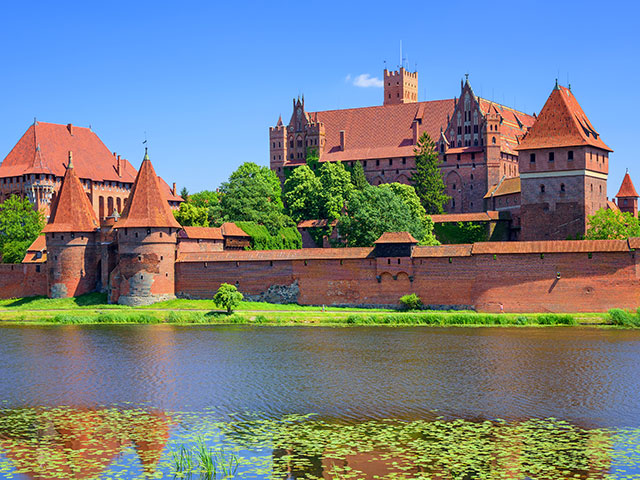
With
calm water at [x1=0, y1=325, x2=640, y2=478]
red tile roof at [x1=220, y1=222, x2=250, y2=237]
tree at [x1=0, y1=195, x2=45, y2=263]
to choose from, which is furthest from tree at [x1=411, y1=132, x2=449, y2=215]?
calm water at [x1=0, y1=325, x2=640, y2=478]

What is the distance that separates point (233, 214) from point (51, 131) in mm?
18123

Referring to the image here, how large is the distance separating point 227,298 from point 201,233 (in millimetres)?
9708

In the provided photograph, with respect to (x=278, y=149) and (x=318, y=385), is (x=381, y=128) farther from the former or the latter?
(x=318, y=385)

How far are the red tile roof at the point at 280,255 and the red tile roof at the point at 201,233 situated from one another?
211 cm

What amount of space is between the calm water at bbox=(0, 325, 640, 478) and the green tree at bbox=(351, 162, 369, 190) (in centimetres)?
3250

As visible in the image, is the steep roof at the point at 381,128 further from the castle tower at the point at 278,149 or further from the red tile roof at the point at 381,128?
the castle tower at the point at 278,149

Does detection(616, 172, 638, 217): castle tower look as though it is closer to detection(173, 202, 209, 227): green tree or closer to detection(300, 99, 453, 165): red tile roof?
detection(300, 99, 453, 165): red tile roof

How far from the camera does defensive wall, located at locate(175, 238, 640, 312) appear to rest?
3841cm

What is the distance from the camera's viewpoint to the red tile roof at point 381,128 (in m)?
73.4

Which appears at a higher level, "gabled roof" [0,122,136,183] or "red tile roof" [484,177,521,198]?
"gabled roof" [0,122,136,183]

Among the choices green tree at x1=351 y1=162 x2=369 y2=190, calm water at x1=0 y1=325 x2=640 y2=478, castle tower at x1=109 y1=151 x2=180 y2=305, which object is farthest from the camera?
green tree at x1=351 y1=162 x2=369 y2=190

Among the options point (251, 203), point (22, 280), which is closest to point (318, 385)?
point (22, 280)

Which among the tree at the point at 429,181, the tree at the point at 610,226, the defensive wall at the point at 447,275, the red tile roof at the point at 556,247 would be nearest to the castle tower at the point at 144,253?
the defensive wall at the point at 447,275

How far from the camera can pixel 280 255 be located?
44875 millimetres
